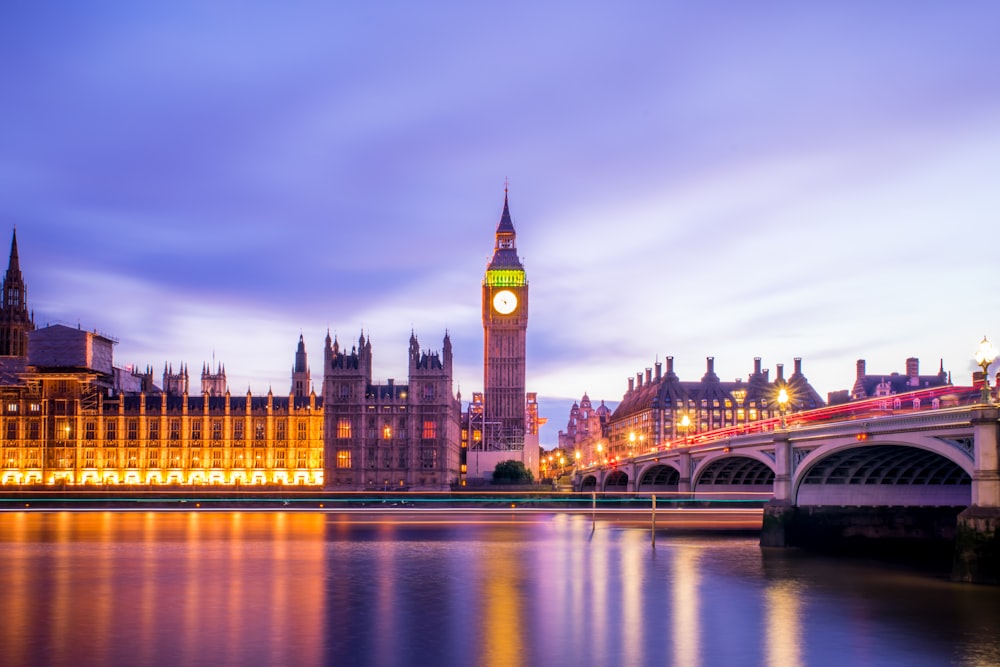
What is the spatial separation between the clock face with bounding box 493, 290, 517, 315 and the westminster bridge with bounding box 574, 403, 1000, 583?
99940mm

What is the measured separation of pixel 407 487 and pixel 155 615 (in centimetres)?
9659

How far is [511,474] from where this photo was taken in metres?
128

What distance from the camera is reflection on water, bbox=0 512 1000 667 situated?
2545 centimetres

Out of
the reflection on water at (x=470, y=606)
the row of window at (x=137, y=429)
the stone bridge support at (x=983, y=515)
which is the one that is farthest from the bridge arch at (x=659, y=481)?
the stone bridge support at (x=983, y=515)

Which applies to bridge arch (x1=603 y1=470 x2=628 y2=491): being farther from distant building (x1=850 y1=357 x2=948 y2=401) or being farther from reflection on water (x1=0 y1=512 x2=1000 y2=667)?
reflection on water (x1=0 y1=512 x2=1000 y2=667)

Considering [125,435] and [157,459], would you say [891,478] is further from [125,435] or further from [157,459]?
[125,435]

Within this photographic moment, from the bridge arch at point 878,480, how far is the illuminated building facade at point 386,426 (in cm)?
7875

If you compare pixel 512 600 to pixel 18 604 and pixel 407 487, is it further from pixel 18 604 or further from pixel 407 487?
pixel 407 487

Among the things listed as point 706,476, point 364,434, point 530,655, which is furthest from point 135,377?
point 530,655

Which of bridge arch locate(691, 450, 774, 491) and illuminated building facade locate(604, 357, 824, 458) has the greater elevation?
illuminated building facade locate(604, 357, 824, 458)

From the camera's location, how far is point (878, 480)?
171 ft

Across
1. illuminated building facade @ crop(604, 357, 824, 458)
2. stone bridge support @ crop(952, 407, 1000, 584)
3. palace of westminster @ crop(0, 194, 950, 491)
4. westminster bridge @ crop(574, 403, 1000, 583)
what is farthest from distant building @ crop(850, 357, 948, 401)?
stone bridge support @ crop(952, 407, 1000, 584)

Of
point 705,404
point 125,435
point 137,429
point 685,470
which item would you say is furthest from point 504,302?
point 685,470

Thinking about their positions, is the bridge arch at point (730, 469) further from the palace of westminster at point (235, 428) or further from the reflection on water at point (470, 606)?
the palace of westminster at point (235, 428)
